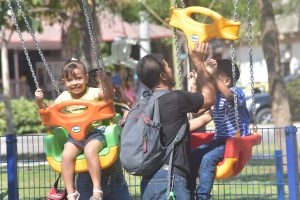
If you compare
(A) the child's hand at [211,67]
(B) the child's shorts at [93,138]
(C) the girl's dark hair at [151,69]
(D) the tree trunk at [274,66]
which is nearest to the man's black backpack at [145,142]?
(C) the girl's dark hair at [151,69]

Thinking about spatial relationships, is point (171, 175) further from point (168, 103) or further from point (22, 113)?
point (22, 113)

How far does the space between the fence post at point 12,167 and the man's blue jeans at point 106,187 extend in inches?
43.9

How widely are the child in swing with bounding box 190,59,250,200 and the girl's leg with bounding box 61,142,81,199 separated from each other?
2.92ft

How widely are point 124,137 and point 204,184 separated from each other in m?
0.76

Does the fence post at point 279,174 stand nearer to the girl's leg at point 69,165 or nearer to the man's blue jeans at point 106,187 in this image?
the man's blue jeans at point 106,187

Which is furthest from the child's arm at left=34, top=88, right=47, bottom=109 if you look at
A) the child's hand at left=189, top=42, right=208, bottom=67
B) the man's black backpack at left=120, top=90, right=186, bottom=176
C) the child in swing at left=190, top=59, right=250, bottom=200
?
the child's hand at left=189, top=42, right=208, bottom=67

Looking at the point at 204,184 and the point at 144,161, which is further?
the point at 204,184

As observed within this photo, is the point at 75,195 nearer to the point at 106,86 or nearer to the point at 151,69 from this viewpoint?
the point at 106,86

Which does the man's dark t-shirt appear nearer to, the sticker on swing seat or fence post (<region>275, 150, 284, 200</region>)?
the sticker on swing seat

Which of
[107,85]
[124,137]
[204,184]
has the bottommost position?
[204,184]

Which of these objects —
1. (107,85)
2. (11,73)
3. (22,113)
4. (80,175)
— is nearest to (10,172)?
(80,175)

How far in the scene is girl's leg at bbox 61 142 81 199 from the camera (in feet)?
19.2

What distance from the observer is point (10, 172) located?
7102 mm

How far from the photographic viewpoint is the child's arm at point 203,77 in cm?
527
